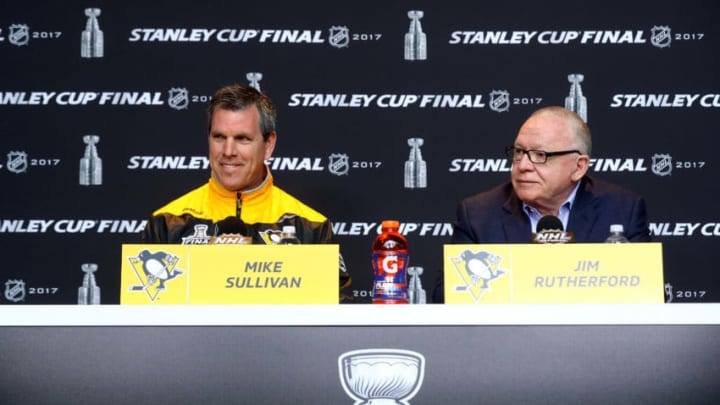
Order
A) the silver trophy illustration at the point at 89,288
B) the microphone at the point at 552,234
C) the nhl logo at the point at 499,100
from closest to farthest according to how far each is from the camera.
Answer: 1. the microphone at the point at 552,234
2. the silver trophy illustration at the point at 89,288
3. the nhl logo at the point at 499,100

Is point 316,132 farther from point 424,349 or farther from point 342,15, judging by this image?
point 424,349

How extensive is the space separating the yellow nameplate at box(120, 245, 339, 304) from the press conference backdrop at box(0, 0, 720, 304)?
1772mm

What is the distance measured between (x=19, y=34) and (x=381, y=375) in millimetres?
2618

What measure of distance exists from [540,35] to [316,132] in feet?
3.17

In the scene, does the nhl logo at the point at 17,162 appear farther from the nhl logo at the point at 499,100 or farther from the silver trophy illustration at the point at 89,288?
the nhl logo at the point at 499,100

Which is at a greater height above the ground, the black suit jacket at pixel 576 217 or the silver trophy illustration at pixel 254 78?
the silver trophy illustration at pixel 254 78

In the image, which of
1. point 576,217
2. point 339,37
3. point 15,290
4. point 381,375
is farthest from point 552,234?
point 15,290

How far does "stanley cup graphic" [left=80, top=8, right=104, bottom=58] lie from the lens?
3.50 m

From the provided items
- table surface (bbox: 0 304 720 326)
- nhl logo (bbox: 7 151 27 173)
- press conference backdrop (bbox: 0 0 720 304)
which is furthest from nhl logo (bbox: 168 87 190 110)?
table surface (bbox: 0 304 720 326)

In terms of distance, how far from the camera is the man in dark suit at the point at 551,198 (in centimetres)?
257

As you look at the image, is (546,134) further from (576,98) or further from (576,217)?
(576,98)

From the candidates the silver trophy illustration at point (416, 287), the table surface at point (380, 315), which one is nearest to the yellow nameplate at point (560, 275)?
the table surface at point (380, 315)

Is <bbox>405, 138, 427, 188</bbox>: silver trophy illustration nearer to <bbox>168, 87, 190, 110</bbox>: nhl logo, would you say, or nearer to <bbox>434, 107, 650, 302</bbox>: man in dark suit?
<bbox>434, 107, 650, 302</bbox>: man in dark suit

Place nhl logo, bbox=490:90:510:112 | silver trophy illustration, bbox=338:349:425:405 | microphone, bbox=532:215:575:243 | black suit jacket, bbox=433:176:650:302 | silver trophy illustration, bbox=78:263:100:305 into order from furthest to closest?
1. nhl logo, bbox=490:90:510:112
2. silver trophy illustration, bbox=78:263:100:305
3. black suit jacket, bbox=433:176:650:302
4. microphone, bbox=532:215:575:243
5. silver trophy illustration, bbox=338:349:425:405
